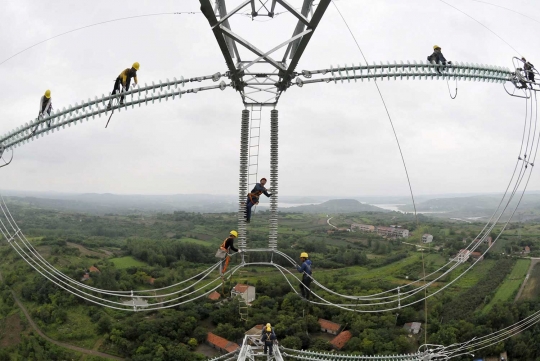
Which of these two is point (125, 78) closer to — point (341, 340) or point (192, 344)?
point (341, 340)

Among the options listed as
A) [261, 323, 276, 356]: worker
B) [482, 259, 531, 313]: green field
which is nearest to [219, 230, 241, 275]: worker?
[261, 323, 276, 356]: worker

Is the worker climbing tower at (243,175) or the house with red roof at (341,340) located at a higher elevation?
the worker climbing tower at (243,175)

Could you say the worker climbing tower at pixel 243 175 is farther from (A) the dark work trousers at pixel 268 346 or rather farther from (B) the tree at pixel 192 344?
(B) the tree at pixel 192 344

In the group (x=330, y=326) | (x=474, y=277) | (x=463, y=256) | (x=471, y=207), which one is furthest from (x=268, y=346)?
(x=471, y=207)

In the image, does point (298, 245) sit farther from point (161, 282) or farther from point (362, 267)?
point (161, 282)

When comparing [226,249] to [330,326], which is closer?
[226,249]

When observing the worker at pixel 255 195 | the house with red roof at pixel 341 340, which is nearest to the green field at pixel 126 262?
the house with red roof at pixel 341 340

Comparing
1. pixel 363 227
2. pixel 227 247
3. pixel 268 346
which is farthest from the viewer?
pixel 363 227

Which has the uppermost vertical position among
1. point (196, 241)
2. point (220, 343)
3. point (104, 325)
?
point (196, 241)
